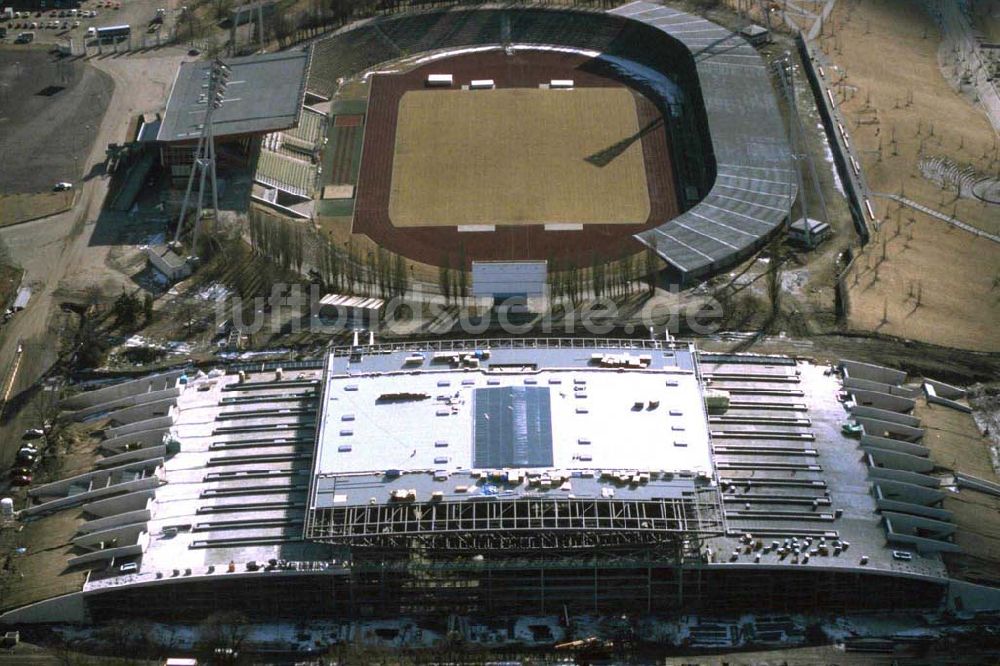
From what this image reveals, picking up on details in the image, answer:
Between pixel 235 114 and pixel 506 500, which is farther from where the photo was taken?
pixel 235 114

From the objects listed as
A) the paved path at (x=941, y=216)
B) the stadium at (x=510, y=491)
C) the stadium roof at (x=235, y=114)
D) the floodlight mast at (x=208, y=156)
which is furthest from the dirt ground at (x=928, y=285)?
the floodlight mast at (x=208, y=156)

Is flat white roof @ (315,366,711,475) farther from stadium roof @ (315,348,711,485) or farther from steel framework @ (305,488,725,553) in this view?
steel framework @ (305,488,725,553)

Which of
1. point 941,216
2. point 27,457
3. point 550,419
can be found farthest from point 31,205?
point 941,216

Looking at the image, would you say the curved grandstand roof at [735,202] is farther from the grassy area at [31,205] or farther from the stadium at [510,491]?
the grassy area at [31,205]

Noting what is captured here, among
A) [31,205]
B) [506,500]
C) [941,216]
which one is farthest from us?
[31,205]

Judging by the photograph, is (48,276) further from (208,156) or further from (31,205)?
(208,156)
